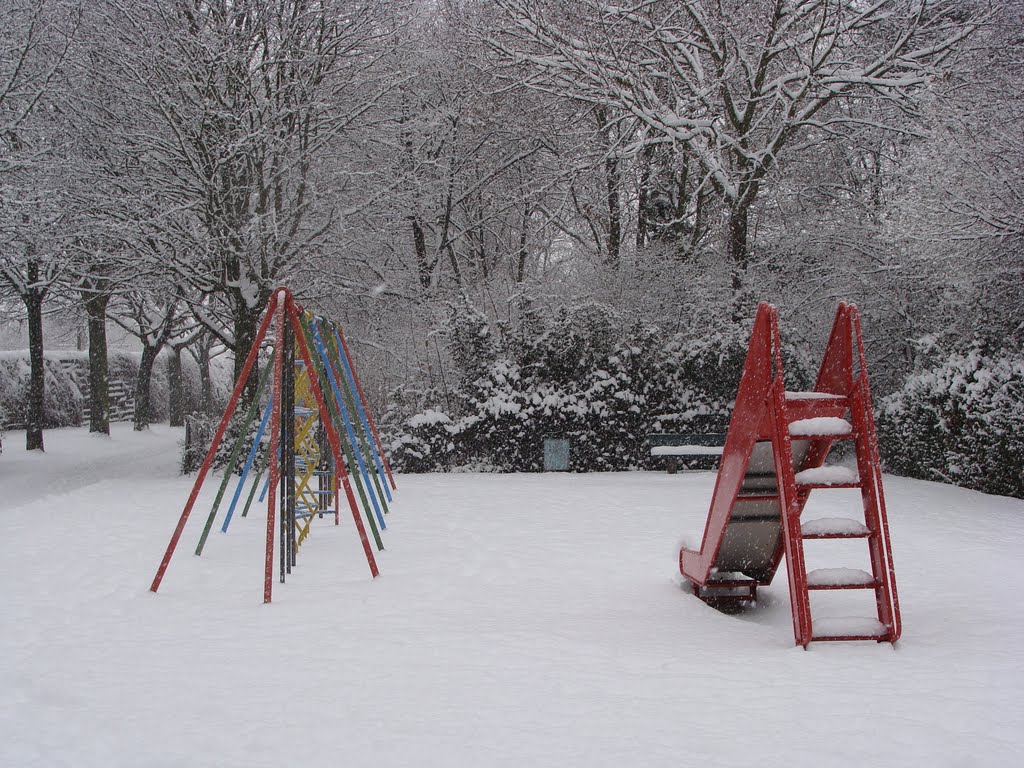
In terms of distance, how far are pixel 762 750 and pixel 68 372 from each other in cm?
2696

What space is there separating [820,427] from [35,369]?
18.0m

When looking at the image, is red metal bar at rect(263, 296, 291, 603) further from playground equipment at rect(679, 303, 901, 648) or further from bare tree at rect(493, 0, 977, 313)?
bare tree at rect(493, 0, 977, 313)

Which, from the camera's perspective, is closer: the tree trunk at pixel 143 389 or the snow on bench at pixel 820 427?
the snow on bench at pixel 820 427

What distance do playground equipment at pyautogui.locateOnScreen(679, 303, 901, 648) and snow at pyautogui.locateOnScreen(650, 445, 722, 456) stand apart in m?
7.31

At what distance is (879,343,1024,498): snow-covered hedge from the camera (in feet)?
31.8

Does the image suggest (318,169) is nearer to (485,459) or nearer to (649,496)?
(485,459)

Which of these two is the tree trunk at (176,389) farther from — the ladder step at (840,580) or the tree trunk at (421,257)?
the ladder step at (840,580)

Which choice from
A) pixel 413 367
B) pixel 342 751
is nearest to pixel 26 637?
pixel 342 751

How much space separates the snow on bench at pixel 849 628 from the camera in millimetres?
4391

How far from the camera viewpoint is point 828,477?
4633mm

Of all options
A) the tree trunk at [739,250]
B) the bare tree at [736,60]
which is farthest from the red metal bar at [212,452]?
the tree trunk at [739,250]

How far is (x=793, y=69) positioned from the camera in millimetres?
15000

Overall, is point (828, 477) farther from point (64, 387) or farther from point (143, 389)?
point (64, 387)

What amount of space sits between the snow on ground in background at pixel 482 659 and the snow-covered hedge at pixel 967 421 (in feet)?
6.46
